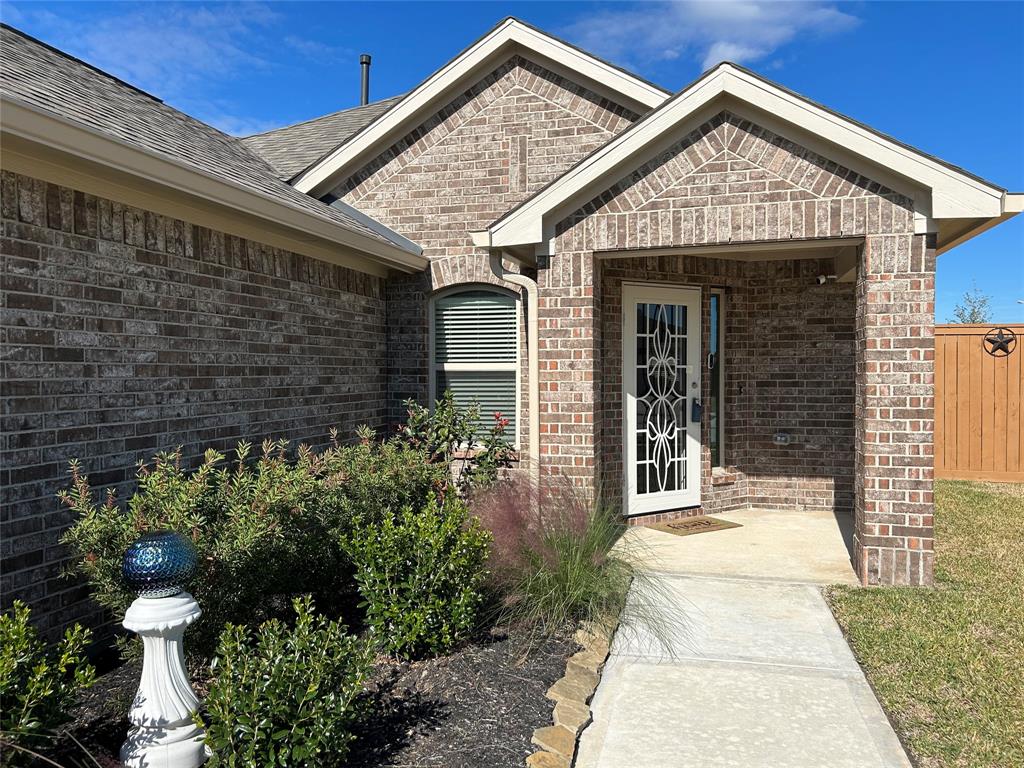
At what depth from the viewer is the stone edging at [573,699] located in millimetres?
3164

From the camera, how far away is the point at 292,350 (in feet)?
21.9

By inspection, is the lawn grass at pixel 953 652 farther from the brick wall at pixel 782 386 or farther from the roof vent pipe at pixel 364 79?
the roof vent pipe at pixel 364 79

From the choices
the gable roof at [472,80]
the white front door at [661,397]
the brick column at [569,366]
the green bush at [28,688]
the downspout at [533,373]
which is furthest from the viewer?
the gable roof at [472,80]

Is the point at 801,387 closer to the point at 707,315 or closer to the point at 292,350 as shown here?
the point at 707,315

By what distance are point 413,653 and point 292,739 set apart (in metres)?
Result: 1.45

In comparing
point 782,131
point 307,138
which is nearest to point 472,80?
point 307,138

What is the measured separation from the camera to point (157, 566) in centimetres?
294

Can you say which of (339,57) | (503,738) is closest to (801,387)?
(503,738)

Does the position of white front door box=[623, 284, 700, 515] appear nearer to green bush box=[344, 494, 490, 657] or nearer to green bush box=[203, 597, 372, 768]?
green bush box=[344, 494, 490, 657]

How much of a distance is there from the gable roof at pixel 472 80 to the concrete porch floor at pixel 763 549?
188 inches

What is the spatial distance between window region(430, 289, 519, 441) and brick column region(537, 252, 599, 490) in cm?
180

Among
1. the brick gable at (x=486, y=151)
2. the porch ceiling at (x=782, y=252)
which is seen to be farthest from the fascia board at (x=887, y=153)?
the brick gable at (x=486, y=151)

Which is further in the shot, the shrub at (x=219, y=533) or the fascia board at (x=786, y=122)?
the fascia board at (x=786, y=122)

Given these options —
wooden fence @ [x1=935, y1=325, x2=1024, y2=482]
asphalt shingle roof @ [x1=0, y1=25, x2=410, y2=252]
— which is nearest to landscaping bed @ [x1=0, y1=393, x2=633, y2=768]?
asphalt shingle roof @ [x1=0, y1=25, x2=410, y2=252]
